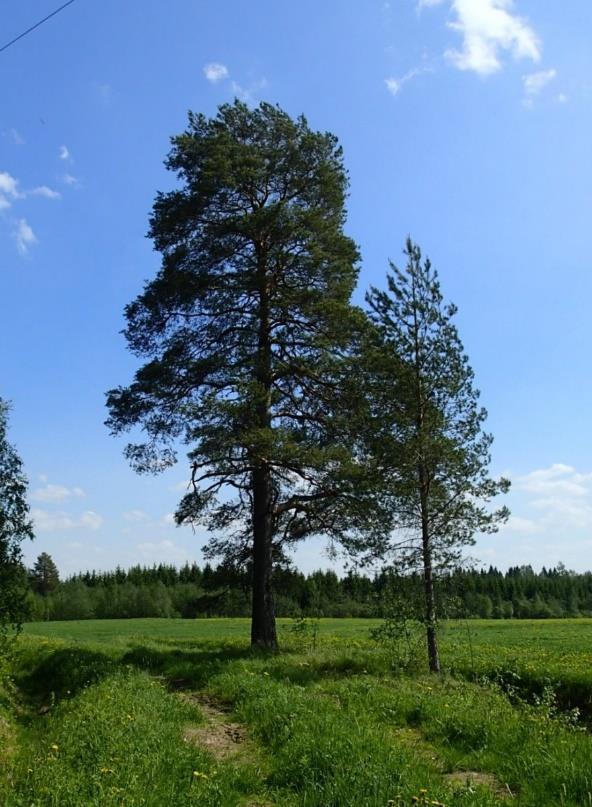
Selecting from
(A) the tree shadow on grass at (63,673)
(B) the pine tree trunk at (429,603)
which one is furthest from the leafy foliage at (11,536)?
(B) the pine tree trunk at (429,603)

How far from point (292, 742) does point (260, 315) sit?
12277 millimetres

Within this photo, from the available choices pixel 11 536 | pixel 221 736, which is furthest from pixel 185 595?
pixel 221 736

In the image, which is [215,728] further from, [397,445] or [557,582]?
[557,582]

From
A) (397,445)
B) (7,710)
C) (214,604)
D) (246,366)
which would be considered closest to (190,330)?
(246,366)

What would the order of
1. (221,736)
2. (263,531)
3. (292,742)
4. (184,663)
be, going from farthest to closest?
(263,531) → (184,663) → (221,736) → (292,742)

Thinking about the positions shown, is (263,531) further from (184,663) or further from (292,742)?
(292,742)

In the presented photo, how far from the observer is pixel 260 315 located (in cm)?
1792

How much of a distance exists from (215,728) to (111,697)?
2269 millimetres

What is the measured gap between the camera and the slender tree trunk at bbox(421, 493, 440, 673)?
1510 centimetres

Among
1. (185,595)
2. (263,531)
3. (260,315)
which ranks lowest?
(185,595)

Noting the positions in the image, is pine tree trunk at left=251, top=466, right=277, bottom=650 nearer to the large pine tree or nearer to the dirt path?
the large pine tree

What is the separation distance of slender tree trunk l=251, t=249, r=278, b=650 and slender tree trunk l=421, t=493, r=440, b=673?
13.1 feet

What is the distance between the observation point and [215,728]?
29.6 ft

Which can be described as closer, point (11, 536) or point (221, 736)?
point (221, 736)
